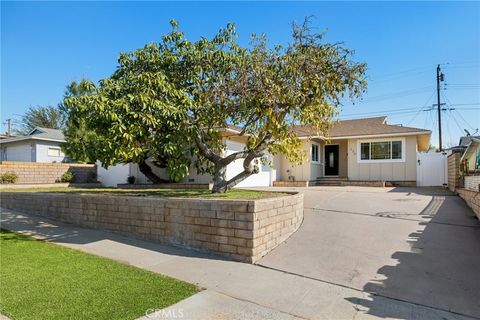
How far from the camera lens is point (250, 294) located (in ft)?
15.5

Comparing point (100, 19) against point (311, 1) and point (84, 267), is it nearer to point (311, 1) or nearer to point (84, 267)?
point (311, 1)

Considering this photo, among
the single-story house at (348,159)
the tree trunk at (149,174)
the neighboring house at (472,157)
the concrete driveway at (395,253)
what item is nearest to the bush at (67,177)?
the single-story house at (348,159)

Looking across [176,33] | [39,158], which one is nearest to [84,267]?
[176,33]

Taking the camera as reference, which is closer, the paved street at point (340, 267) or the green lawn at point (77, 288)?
the green lawn at point (77, 288)

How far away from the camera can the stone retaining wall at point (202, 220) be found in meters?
6.22

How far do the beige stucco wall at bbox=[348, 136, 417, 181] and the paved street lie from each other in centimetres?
864

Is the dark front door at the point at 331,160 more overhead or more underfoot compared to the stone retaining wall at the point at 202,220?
more overhead

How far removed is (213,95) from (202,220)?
11.5ft

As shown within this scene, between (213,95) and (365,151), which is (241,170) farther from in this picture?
(213,95)

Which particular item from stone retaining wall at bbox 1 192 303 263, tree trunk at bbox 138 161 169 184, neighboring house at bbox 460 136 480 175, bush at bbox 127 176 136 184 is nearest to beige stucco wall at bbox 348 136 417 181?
neighboring house at bbox 460 136 480 175

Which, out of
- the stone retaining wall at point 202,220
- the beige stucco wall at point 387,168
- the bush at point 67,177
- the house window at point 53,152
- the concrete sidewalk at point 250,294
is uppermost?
the house window at point 53,152

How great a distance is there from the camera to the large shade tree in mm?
6988

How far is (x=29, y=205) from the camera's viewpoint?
1119 centimetres

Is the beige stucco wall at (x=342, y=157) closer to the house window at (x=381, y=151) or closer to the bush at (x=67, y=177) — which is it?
the house window at (x=381, y=151)
